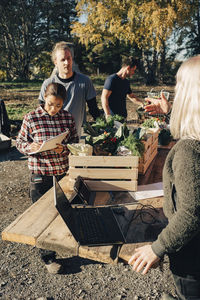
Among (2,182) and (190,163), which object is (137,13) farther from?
(190,163)

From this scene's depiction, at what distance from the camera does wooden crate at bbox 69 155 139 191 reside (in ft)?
7.20

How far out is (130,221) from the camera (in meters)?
1.82

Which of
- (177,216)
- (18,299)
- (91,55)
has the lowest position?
(18,299)

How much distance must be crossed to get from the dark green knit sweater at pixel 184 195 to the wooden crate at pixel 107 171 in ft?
3.01

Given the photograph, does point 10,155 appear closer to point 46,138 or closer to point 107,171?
point 46,138

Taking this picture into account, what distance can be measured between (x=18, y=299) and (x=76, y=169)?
4.37ft

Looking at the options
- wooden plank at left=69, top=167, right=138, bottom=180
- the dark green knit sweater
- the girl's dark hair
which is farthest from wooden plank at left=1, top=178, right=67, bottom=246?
the girl's dark hair

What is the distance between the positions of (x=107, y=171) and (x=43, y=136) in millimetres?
795

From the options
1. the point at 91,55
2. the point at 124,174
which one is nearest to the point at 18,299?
the point at 124,174

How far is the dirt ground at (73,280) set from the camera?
8.36 feet

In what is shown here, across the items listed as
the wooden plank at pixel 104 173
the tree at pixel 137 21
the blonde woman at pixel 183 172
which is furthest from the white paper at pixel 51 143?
the tree at pixel 137 21

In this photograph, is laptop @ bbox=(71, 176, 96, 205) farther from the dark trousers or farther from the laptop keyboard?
the dark trousers

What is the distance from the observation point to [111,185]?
2242mm

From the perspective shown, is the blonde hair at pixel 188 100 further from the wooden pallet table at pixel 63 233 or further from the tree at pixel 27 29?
the tree at pixel 27 29
